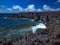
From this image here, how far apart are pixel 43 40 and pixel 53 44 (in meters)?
0.69

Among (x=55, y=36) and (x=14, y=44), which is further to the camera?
(x=55, y=36)

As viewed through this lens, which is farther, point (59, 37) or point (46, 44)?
point (59, 37)

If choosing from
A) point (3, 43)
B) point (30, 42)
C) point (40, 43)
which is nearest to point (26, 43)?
point (30, 42)

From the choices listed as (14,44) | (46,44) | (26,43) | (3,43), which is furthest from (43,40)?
(3,43)

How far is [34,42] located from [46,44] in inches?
28.6

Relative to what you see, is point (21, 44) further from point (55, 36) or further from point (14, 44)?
point (55, 36)

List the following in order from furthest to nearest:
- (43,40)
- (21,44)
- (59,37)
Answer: (59,37) → (43,40) → (21,44)

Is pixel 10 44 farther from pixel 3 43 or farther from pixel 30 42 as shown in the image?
pixel 30 42

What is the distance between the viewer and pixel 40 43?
364 inches

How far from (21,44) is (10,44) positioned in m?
0.74

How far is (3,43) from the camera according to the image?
965 centimetres

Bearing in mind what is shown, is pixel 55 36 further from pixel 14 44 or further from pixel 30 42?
pixel 14 44

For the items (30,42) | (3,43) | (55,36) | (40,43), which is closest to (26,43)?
(30,42)

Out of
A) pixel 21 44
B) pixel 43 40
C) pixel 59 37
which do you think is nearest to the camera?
pixel 21 44
